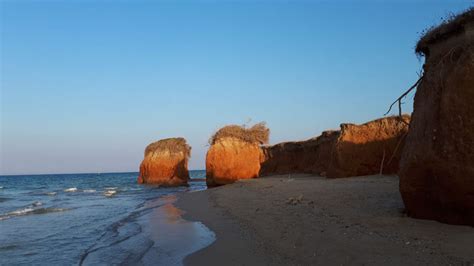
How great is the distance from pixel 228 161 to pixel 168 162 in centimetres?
1373

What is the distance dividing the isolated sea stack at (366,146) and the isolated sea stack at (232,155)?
30.7ft

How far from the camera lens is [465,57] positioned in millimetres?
6590

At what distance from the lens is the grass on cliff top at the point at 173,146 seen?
4147 cm

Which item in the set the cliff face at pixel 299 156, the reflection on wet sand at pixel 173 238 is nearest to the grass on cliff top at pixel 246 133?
the cliff face at pixel 299 156

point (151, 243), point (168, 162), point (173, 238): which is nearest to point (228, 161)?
point (168, 162)

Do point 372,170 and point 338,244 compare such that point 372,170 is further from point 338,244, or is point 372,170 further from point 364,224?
point 338,244

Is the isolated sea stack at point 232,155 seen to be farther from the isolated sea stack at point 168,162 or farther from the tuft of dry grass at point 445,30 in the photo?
the tuft of dry grass at point 445,30

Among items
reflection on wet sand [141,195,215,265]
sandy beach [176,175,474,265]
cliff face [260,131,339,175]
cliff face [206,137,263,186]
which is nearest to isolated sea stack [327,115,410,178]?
cliff face [260,131,339,175]

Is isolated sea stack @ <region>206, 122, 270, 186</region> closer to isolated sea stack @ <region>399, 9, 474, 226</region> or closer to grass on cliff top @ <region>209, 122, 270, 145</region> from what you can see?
grass on cliff top @ <region>209, 122, 270, 145</region>

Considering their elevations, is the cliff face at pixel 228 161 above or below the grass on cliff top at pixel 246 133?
below

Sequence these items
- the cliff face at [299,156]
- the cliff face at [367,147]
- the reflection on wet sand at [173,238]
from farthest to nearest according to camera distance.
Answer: the cliff face at [299,156] < the cliff face at [367,147] < the reflection on wet sand at [173,238]

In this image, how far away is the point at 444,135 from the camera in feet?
22.1

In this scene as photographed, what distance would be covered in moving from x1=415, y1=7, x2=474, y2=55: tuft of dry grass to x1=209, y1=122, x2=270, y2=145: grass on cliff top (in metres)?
22.0

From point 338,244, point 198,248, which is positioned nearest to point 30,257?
point 198,248
